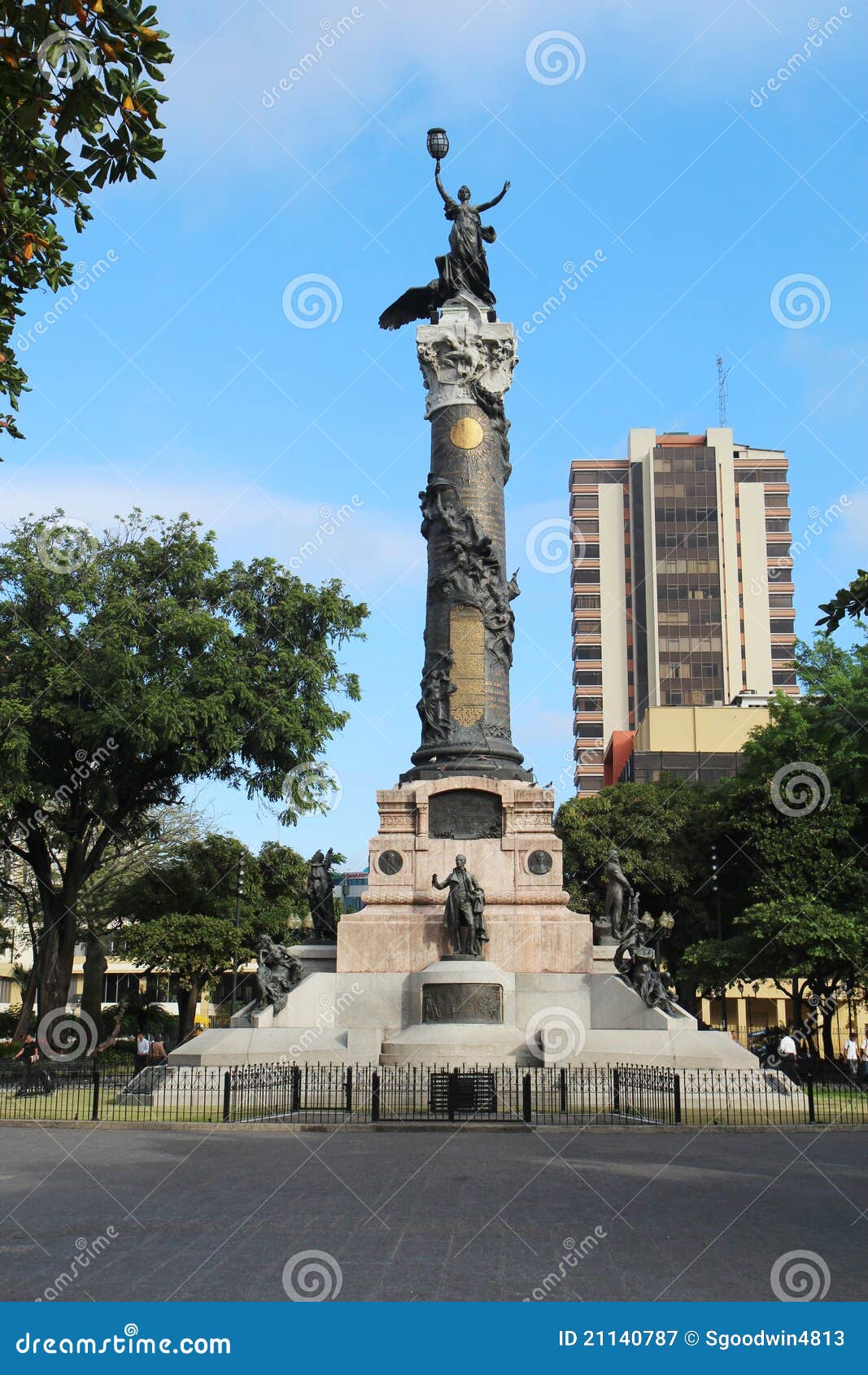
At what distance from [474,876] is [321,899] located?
14.7 ft

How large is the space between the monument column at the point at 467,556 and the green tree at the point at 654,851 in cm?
1896

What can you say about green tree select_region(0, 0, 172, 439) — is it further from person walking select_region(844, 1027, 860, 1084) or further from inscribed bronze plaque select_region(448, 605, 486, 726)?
person walking select_region(844, 1027, 860, 1084)

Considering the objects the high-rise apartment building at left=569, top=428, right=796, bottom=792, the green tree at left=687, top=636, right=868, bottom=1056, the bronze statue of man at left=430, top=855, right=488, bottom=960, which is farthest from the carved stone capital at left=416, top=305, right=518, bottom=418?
the high-rise apartment building at left=569, top=428, right=796, bottom=792

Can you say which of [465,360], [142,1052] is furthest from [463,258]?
[142,1052]

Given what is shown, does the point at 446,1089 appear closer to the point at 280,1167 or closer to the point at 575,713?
the point at 280,1167

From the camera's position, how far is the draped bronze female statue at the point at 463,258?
3394 cm

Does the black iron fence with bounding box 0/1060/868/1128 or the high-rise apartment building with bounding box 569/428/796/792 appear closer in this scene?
the black iron fence with bounding box 0/1060/868/1128

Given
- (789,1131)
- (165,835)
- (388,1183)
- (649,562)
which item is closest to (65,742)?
(165,835)

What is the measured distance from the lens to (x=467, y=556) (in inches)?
1212

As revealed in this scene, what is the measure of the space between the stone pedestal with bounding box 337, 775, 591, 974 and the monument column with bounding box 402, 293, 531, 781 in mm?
937

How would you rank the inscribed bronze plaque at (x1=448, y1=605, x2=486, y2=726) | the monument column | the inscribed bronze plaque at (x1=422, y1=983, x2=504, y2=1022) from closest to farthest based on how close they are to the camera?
1. the inscribed bronze plaque at (x1=422, y1=983, x2=504, y2=1022)
2. the monument column
3. the inscribed bronze plaque at (x1=448, y1=605, x2=486, y2=726)

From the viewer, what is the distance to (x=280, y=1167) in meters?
14.5

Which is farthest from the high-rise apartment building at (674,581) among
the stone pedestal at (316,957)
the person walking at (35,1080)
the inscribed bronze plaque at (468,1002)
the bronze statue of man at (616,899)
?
the person walking at (35,1080)

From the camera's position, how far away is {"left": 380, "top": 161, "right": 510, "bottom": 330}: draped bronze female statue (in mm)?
33938
